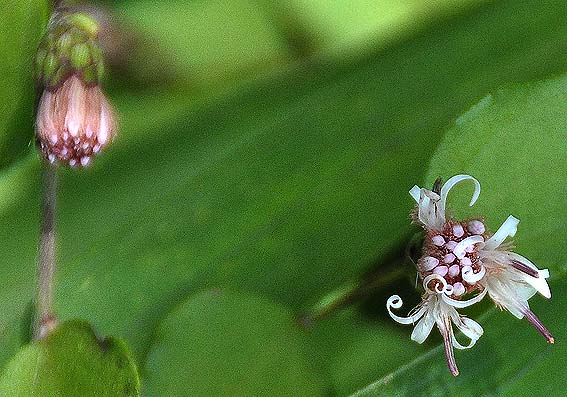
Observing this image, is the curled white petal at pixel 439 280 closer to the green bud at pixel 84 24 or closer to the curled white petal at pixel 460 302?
the curled white petal at pixel 460 302

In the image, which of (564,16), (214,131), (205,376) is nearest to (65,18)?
(214,131)

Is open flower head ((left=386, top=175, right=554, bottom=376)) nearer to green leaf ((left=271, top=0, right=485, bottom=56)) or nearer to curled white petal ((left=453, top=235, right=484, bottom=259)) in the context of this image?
curled white petal ((left=453, top=235, right=484, bottom=259))

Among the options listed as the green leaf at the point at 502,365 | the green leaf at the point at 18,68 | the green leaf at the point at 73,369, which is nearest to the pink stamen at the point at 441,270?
the green leaf at the point at 502,365

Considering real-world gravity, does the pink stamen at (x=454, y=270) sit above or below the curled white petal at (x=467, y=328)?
above

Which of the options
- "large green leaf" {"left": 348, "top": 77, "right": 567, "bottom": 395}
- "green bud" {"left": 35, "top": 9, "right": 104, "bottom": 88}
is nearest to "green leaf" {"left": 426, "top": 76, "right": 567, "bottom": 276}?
"large green leaf" {"left": 348, "top": 77, "right": 567, "bottom": 395}

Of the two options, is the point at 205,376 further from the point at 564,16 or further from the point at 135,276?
the point at 564,16

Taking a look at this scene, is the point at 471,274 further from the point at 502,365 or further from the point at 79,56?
the point at 79,56
